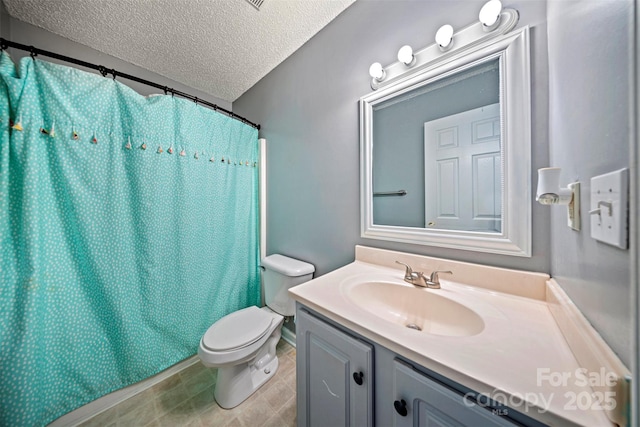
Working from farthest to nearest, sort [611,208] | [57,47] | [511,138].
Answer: [57,47] → [511,138] → [611,208]

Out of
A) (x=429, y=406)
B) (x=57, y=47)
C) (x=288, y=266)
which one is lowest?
(x=429, y=406)

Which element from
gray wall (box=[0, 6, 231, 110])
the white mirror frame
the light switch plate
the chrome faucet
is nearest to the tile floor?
the chrome faucet

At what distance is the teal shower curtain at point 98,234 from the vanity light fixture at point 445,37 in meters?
1.44

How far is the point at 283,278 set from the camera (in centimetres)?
139

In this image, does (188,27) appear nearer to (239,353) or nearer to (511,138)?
(511,138)

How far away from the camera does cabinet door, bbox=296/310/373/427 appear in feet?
1.99

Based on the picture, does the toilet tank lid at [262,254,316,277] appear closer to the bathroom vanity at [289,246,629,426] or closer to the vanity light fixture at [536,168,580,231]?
the bathroom vanity at [289,246,629,426]

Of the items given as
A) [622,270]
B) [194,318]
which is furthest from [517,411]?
[194,318]

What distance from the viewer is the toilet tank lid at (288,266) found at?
1337 mm

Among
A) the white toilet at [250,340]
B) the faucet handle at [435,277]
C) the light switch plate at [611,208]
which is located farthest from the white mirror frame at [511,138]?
the white toilet at [250,340]

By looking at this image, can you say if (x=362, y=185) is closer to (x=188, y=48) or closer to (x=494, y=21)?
(x=494, y=21)

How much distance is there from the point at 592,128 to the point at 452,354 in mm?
580

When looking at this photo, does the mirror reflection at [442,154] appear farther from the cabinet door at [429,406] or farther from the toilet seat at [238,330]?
the toilet seat at [238,330]

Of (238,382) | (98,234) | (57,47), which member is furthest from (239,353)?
(57,47)
